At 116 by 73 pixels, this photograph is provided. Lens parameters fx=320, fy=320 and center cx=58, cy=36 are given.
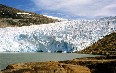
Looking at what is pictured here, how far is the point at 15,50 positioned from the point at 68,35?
23.9ft

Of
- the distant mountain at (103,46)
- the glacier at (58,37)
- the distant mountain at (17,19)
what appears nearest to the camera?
the distant mountain at (103,46)

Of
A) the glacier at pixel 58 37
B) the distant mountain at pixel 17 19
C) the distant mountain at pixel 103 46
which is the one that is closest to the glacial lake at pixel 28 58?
the distant mountain at pixel 103 46

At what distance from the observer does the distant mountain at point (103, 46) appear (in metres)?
35.1

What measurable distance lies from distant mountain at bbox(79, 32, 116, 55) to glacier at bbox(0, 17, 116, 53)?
147 cm

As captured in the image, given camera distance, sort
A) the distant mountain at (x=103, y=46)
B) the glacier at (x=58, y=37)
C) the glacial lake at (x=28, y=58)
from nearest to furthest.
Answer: the glacial lake at (x=28, y=58), the distant mountain at (x=103, y=46), the glacier at (x=58, y=37)

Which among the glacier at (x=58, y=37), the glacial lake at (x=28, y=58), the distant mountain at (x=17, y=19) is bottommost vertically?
the glacial lake at (x=28, y=58)

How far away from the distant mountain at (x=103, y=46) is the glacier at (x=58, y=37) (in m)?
1.47

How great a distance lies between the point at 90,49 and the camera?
1476 inches

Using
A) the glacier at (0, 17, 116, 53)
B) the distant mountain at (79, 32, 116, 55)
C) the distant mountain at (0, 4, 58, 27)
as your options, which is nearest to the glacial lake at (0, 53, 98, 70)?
the distant mountain at (79, 32, 116, 55)

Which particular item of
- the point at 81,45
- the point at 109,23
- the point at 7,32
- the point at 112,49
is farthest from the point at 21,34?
the point at 112,49

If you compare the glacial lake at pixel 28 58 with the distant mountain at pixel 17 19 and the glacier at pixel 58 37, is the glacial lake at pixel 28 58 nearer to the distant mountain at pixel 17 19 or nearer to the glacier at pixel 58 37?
the glacier at pixel 58 37

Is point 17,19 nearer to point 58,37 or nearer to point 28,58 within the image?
point 58,37

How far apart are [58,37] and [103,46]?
7496mm

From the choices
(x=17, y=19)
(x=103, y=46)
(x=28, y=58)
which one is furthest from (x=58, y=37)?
(x=17, y=19)
